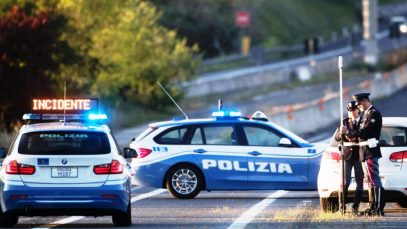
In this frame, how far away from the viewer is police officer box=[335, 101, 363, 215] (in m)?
18.0

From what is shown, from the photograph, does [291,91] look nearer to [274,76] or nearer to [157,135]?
[274,76]

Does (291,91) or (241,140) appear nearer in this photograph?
(241,140)

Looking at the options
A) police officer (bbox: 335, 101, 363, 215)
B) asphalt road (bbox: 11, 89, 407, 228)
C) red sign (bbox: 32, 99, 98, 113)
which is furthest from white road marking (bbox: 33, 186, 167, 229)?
police officer (bbox: 335, 101, 363, 215)

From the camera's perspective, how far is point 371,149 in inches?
696

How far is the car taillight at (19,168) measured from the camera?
16.1 m

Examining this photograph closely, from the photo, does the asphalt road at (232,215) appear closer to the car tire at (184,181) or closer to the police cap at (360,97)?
the car tire at (184,181)

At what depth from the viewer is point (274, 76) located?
243 feet

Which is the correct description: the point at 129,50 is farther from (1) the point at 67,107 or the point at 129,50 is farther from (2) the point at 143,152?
(1) the point at 67,107

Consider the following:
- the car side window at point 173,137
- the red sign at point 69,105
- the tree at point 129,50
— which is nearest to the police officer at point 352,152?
the red sign at point 69,105

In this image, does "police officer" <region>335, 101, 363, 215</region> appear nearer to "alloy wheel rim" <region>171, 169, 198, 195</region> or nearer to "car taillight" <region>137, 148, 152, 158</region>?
"alloy wheel rim" <region>171, 169, 198, 195</region>

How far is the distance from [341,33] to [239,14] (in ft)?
105

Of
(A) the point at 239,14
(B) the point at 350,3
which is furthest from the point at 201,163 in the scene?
(B) the point at 350,3

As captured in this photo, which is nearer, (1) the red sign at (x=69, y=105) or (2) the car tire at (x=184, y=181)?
(1) the red sign at (x=69, y=105)

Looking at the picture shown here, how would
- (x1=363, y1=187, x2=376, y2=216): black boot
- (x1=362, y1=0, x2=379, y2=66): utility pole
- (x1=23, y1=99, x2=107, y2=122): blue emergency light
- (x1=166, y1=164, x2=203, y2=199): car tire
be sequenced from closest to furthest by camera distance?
(x1=23, y1=99, x2=107, y2=122): blue emergency light, (x1=363, y1=187, x2=376, y2=216): black boot, (x1=166, y1=164, x2=203, y2=199): car tire, (x1=362, y1=0, x2=379, y2=66): utility pole
